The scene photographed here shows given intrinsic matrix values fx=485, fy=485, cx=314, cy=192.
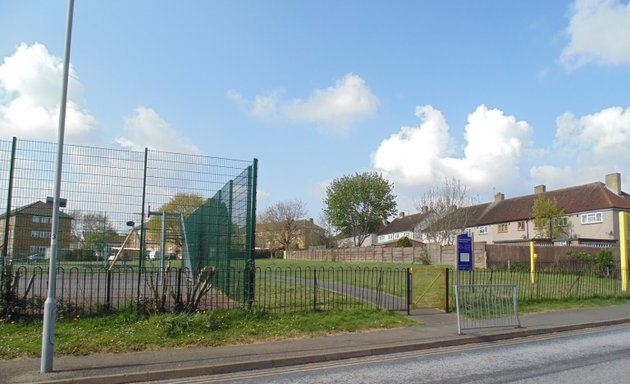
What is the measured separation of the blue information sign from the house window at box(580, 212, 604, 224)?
1518 inches

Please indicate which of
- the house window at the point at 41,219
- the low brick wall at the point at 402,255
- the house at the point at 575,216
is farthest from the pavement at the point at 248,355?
the house at the point at 575,216

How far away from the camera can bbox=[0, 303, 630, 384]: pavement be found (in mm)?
7144

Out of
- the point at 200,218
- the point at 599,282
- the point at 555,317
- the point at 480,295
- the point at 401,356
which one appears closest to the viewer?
the point at 401,356

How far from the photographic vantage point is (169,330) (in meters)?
9.38

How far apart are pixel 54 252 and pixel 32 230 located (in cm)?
381

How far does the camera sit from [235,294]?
12039 millimetres

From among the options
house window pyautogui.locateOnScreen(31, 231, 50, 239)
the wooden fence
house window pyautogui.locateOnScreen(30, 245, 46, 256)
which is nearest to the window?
the wooden fence

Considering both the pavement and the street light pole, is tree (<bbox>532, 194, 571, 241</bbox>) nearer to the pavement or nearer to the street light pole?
the pavement

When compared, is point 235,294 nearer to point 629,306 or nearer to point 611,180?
point 629,306

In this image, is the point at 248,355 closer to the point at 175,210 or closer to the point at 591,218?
the point at 175,210

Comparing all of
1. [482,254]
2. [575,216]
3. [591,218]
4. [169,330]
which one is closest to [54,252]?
[169,330]

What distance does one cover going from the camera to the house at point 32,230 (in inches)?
396

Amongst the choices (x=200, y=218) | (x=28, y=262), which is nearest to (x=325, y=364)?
(x=28, y=262)

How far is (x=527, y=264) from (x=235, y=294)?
2295cm
